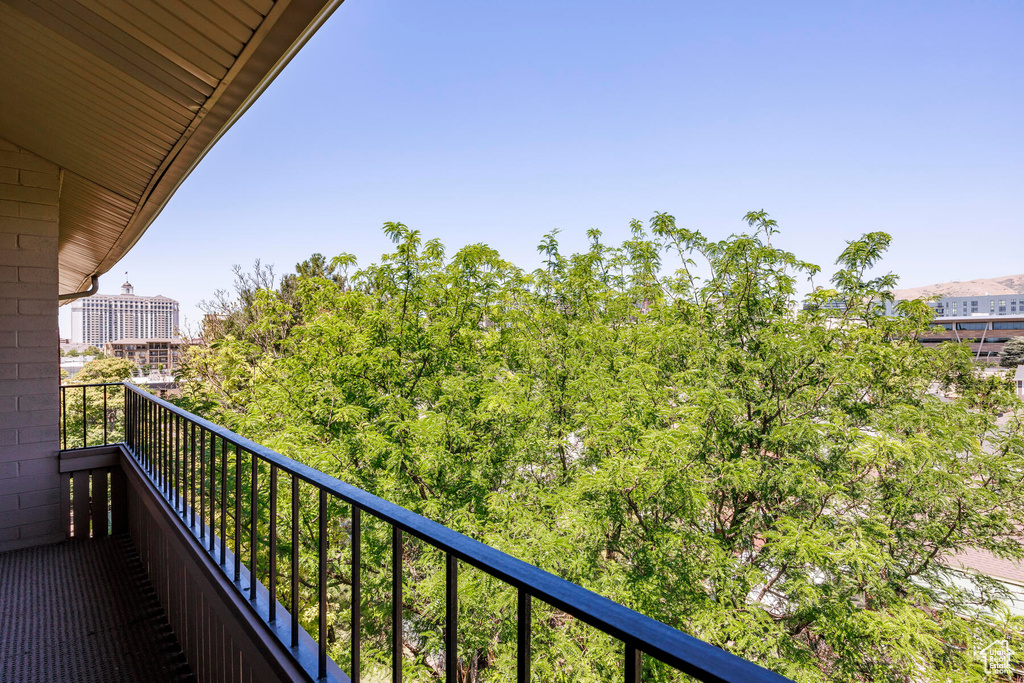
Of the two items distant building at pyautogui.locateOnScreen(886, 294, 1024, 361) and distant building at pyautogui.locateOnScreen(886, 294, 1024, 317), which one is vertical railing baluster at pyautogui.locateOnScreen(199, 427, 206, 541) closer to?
distant building at pyautogui.locateOnScreen(886, 294, 1024, 361)

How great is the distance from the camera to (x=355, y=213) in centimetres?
2658

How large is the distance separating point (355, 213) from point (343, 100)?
5.70 meters

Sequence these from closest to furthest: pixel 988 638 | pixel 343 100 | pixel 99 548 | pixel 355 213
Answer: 1. pixel 99 548
2. pixel 988 638
3. pixel 343 100
4. pixel 355 213

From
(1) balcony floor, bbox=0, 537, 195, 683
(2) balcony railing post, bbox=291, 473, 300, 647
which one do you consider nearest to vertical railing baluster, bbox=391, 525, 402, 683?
(2) balcony railing post, bbox=291, 473, 300, 647

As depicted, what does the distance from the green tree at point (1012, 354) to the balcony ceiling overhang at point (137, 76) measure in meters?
13.3

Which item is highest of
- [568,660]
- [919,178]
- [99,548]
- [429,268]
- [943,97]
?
[943,97]

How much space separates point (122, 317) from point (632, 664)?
47631 mm

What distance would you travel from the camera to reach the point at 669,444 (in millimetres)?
5875

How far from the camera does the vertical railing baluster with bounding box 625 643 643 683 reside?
0.46 meters

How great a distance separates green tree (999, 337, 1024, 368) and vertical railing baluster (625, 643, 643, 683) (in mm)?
13265

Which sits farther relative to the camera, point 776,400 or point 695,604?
point 776,400

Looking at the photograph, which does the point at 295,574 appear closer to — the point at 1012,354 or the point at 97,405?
the point at 1012,354

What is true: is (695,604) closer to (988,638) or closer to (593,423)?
(593,423)

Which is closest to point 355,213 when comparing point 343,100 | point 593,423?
point 343,100
